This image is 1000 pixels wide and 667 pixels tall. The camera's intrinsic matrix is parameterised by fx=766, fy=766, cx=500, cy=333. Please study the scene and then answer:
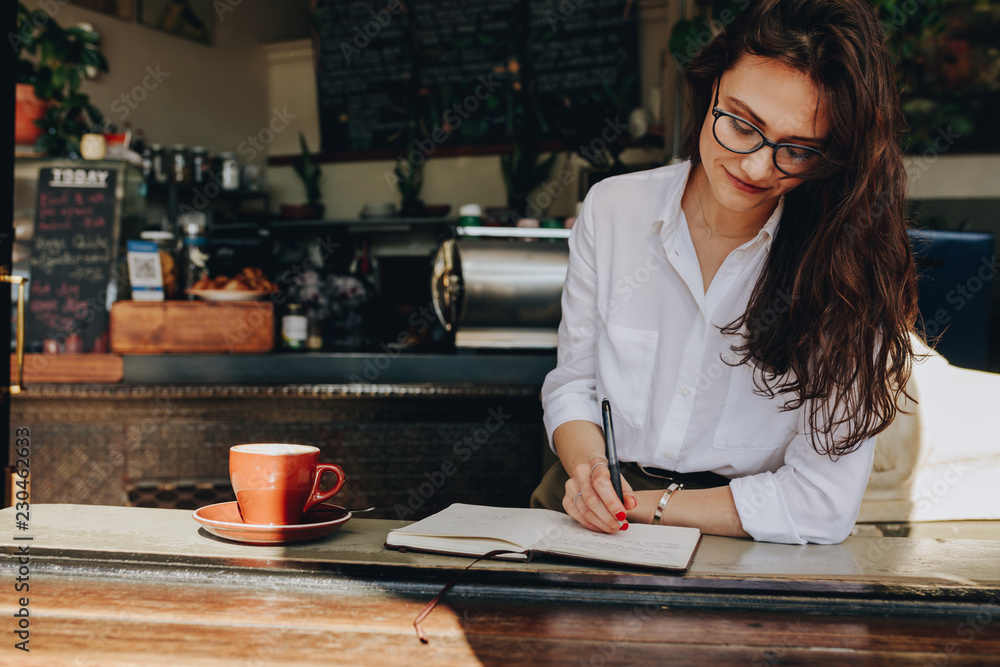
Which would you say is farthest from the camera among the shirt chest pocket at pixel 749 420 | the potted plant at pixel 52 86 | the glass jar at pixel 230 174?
the glass jar at pixel 230 174

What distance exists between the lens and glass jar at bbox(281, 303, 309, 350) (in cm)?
232

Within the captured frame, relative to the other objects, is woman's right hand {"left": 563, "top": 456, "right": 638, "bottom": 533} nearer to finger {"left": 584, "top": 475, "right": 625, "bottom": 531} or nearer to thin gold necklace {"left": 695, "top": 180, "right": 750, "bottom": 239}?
finger {"left": 584, "top": 475, "right": 625, "bottom": 531}

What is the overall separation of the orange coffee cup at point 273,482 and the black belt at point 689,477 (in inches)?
24.3

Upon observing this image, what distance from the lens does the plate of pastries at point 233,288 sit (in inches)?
89.7

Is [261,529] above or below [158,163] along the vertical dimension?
below

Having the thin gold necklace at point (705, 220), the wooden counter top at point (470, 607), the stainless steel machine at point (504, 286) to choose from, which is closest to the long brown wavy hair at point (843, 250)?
the thin gold necklace at point (705, 220)

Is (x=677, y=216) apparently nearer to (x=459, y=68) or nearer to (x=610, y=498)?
(x=610, y=498)

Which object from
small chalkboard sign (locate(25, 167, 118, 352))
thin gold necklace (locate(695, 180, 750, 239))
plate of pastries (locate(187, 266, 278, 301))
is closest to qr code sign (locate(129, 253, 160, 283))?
plate of pastries (locate(187, 266, 278, 301))

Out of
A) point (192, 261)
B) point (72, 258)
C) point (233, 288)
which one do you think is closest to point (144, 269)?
point (192, 261)

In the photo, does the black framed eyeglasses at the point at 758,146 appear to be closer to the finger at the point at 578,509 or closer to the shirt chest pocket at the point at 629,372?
the shirt chest pocket at the point at 629,372

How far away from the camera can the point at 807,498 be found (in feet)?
3.70

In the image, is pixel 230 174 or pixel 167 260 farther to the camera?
pixel 230 174

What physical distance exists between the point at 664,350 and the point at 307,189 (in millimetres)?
4094

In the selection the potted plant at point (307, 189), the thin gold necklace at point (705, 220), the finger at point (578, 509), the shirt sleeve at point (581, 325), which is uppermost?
the potted plant at point (307, 189)
